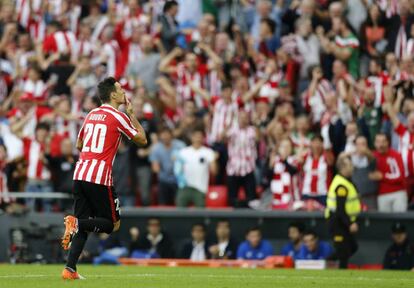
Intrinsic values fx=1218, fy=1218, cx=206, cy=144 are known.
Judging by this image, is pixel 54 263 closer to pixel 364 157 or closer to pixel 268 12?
pixel 364 157

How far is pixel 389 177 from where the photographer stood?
67.0ft

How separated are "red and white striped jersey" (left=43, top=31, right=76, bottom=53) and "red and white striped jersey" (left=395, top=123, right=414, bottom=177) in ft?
26.4

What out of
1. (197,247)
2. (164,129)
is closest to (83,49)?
(164,129)

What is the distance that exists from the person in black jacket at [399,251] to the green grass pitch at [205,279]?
2.50m

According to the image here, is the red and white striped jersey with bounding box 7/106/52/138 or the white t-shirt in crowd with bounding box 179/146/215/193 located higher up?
the red and white striped jersey with bounding box 7/106/52/138

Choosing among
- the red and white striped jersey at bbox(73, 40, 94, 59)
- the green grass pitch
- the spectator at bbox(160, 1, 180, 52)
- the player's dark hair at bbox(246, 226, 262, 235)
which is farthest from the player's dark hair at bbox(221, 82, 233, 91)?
the green grass pitch

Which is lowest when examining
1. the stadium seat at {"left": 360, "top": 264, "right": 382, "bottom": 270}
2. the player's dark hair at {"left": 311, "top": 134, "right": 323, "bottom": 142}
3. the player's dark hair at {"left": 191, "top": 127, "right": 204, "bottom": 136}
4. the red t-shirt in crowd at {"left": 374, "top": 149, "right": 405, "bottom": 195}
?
the stadium seat at {"left": 360, "top": 264, "right": 382, "bottom": 270}

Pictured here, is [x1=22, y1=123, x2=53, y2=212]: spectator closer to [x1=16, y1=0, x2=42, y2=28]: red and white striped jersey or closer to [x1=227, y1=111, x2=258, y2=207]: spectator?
[x1=227, y1=111, x2=258, y2=207]: spectator

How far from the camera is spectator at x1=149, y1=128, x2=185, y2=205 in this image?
22.3 meters

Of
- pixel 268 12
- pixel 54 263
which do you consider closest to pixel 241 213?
pixel 54 263

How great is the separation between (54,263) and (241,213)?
337 cm

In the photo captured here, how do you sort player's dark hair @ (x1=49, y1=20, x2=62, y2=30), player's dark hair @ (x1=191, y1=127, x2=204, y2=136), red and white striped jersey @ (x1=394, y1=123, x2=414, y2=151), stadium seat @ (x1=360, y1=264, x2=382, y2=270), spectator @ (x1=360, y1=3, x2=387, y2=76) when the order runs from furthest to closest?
1. player's dark hair @ (x1=49, y1=20, x2=62, y2=30)
2. spectator @ (x1=360, y1=3, x2=387, y2=76)
3. player's dark hair @ (x1=191, y1=127, x2=204, y2=136)
4. red and white striped jersey @ (x1=394, y1=123, x2=414, y2=151)
5. stadium seat @ (x1=360, y1=264, x2=382, y2=270)

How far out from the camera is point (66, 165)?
74.6ft

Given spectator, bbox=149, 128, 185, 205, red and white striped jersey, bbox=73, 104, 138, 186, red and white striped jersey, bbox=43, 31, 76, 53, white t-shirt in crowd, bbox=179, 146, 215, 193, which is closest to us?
red and white striped jersey, bbox=73, 104, 138, 186
